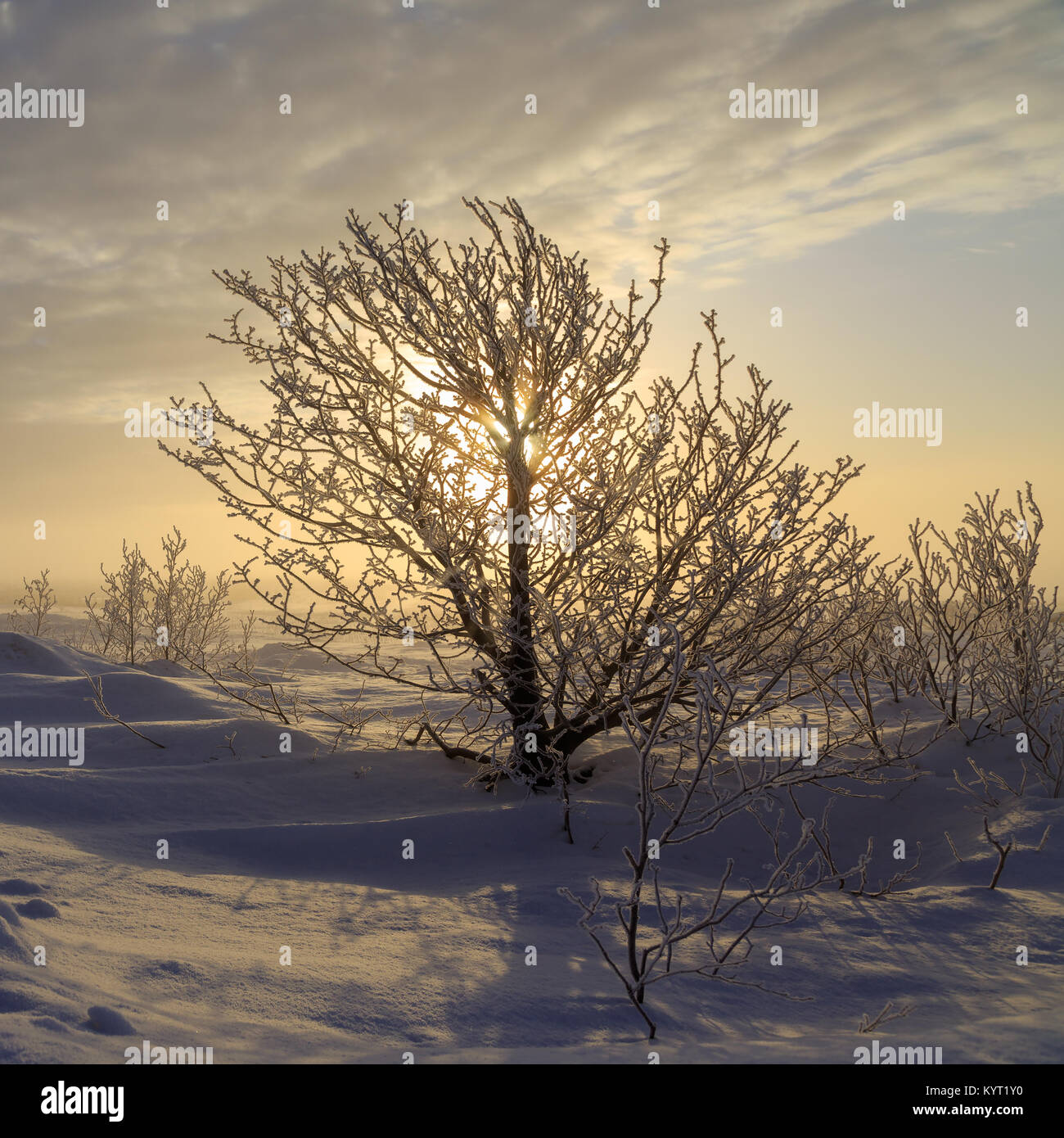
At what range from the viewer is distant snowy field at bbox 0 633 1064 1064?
2393 millimetres

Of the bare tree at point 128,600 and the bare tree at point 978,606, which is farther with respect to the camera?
the bare tree at point 128,600

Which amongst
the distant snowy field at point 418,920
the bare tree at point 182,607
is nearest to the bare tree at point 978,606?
the distant snowy field at point 418,920

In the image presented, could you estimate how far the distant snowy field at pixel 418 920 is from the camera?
2.39 m

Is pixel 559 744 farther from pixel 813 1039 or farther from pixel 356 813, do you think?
pixel 813 1039

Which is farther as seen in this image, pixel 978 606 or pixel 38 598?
pixel 38 598

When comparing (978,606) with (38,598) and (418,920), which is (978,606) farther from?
(38,598)

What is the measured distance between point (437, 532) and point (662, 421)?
169 centimetres

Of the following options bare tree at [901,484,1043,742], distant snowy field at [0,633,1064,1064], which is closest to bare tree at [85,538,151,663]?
distant snowy field at [0,633,1064,1064]

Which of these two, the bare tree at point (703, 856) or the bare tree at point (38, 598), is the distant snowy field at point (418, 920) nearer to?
the bare tree at point (703, 856)

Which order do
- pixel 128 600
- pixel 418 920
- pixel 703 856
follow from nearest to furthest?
1. pixel 418 920
2. pixel 703 856
3. pixel 128 600

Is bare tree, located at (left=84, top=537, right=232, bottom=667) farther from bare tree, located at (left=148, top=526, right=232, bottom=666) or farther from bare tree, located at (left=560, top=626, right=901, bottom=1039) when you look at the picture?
bare tree, located at (left=560, top=626, right=901, bottom=1039)

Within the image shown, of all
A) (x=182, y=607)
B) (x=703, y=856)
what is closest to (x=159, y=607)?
(x=182, y=607)

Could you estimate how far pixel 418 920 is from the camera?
12.0 ft
